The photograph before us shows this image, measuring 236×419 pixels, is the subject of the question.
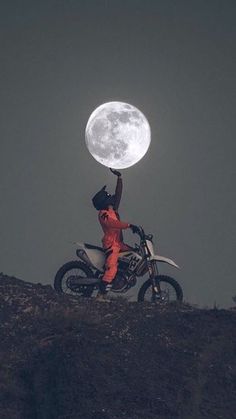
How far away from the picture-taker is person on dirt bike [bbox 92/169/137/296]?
16.2 meters

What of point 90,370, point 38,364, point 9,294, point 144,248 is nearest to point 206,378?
point 90,370

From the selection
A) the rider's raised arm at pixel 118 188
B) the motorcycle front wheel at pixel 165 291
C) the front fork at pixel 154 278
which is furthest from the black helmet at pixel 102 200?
the motorcycle front wheel at pixel 165 291

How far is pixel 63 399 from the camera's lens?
483 inches

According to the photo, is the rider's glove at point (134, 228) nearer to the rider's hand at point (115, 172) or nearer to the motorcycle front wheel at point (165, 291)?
the motorcycle front wheel at point (165, 291)

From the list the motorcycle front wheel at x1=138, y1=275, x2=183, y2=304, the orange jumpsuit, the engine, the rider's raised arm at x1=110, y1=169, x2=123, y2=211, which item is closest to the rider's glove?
the orange jumpsuit

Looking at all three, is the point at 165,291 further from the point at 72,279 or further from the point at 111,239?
the point at 72,279

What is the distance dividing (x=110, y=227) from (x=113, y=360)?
13.3 ft

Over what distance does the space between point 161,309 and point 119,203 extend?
10.1 feet

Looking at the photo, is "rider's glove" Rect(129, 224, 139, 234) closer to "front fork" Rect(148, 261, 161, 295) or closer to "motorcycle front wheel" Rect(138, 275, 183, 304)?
"front fork" Rect(148, 261, 161, 295)

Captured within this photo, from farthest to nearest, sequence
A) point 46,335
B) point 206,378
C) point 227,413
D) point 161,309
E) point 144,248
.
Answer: point 144,248, point 161,309, point 46,335, point 206,378, point 227,413

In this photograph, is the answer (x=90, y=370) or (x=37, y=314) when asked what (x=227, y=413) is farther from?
(x=37, y=314)

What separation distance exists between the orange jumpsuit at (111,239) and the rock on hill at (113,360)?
771 millimetres

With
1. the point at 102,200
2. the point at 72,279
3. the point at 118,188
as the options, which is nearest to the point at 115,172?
the point at 118,188

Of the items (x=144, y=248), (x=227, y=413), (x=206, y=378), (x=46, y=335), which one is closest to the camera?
(x=227, y=413)
